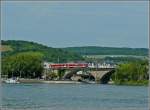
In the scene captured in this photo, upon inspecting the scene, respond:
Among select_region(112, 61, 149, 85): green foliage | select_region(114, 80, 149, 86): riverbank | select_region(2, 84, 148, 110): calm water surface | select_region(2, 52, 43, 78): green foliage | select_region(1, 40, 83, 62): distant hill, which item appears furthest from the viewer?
select_region(1, 40, 83, 62): distant hill

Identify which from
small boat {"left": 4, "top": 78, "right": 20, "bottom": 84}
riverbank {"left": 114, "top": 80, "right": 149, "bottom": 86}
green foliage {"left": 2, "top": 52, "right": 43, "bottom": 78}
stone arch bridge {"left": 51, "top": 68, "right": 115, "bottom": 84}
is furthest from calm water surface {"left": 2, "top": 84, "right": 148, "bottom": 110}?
stone arch bridge {"left": 51, "top": 68, "right": 115, "bottom": 84}

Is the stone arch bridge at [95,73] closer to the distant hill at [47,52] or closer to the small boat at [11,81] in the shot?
the small boat at [11,81]

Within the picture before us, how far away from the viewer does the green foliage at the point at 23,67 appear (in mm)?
71125

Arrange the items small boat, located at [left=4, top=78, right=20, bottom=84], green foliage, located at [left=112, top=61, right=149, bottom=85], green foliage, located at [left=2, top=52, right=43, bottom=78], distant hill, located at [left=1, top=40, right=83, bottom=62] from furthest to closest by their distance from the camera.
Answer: distant hill, located at [left=1, top=40, right=83, bottom=62], green foliage, located at [left=2, top=52, right=43, bottom=78], small boat, located at [left=4, top=78, right=20, bottom=84], green foliage, located at [left=112, top=61, right=149, bottom=85]

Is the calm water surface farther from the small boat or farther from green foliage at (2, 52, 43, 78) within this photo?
green foliage at (2, 52, 43, 78)

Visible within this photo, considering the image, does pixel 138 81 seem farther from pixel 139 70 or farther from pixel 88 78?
pixel 88 78

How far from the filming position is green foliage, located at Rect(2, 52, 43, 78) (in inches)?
2800

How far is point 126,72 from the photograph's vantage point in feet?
217

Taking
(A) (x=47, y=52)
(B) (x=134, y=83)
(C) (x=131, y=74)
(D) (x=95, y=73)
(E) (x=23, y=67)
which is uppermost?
(A) (x=47, y=52)

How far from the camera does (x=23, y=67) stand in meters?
74.6

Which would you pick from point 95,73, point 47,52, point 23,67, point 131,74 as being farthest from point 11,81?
point 47,52

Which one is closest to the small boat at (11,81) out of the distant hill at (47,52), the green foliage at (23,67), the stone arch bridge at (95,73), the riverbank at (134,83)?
the green foliage at (23,67)

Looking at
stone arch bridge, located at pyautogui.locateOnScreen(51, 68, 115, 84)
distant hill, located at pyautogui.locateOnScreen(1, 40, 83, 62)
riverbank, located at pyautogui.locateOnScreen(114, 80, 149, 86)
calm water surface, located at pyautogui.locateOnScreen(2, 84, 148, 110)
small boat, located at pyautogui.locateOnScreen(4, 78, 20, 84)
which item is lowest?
calm water surface, located at pyautogui.locateOnScreen(2, 84, 148, 110)

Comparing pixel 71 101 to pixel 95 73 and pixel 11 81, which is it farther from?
pixel 95 73
